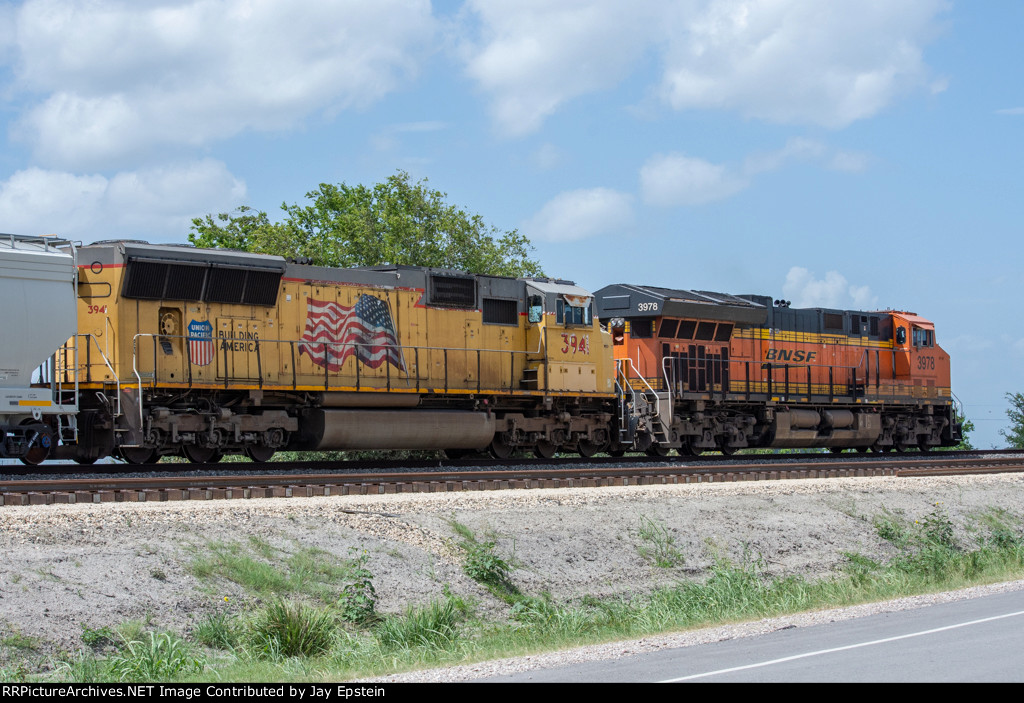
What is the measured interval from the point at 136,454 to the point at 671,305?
1229 centimetres

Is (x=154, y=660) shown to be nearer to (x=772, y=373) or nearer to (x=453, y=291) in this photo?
(x=453, y=291)

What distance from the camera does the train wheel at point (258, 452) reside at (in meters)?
18.1

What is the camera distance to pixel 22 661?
26.0 ft

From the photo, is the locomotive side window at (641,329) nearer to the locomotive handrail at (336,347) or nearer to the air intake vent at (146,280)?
the locomotive handrail at (336,347)

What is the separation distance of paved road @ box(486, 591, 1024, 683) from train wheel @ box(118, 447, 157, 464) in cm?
1141

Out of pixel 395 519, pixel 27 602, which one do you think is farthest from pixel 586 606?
pixel 27 602

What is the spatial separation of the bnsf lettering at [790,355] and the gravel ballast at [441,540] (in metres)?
8.60

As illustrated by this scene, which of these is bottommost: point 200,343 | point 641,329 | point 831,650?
point 831,650

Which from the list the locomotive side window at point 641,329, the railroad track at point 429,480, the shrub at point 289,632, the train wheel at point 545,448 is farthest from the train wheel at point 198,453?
the locomotive side window at point 641,329

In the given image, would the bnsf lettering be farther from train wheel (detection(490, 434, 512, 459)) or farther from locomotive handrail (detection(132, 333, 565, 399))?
train wheel (detection(490, 434, 512, 459))

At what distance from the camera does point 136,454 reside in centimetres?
1702

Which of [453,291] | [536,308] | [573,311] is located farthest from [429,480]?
[573,311]

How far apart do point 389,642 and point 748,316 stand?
18270 millimetres

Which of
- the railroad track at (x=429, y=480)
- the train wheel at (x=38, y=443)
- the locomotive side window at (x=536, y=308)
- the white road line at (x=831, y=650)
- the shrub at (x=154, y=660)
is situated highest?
the locomotive side window at (x=536, y=308)
